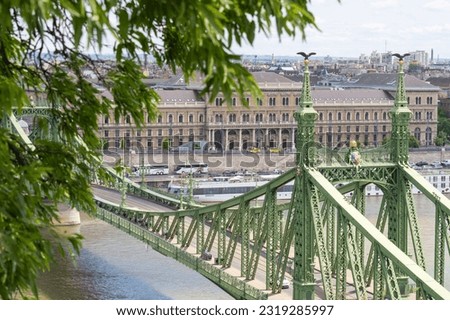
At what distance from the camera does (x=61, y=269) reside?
83.3 feet

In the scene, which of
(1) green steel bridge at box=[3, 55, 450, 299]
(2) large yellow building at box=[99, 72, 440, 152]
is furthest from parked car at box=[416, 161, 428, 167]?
(1) green steel bridge at box=[3, 55, 450, 299]

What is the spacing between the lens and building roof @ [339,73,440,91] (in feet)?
209

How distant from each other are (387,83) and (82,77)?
6377cm

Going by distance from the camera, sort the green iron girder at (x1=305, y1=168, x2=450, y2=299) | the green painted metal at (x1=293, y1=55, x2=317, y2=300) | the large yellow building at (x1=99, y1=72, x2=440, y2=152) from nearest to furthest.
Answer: the green iron girder at (x1=305, y1=168, x2=450, y2=299) → the green painted metal at (x1=293, y1=55, x2=317, y2=300) → the large yellow building at (x1=99, y1=72, x2=440, y2=152)

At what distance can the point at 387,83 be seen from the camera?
68312 millimetres

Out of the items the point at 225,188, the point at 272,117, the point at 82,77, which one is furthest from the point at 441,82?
the point at 82,77

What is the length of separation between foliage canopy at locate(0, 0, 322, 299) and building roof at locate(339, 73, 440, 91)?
190 feet

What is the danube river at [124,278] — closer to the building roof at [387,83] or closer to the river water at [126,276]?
the river water at [126,276]

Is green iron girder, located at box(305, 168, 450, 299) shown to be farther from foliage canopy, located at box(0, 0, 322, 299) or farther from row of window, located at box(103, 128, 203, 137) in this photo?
row of window, located at box(103, 128, 203, 137)

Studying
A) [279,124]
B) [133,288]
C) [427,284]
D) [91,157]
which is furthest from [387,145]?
[279,124]

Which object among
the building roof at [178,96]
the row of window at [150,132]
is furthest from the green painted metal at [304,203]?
the building roof at [178,96]

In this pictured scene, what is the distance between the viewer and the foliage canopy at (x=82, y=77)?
4199 millimetres

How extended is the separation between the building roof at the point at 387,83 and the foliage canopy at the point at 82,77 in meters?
58.0

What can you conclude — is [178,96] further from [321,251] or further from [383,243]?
[383,243]
